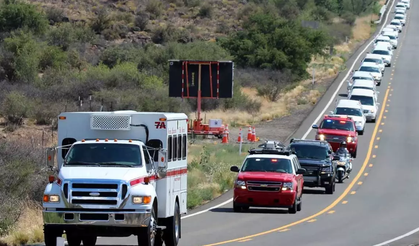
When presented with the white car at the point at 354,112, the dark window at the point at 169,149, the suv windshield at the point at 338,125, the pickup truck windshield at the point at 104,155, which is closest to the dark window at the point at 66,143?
the pickup truck windshield at the point at 104,155

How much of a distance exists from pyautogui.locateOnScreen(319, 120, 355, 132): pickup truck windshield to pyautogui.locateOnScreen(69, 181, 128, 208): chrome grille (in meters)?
28.0

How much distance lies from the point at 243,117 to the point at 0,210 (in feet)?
119

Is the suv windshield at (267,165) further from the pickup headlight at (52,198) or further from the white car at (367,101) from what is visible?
the white car at (367,101)

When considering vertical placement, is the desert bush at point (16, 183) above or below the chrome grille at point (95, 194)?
below

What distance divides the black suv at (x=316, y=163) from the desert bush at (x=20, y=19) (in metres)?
48.9

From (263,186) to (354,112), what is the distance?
24767 mm

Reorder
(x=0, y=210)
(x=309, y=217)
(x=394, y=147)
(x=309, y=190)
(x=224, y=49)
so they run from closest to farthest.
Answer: (x=0, y=210) < (x=309, y=217) < (x=309, y=190) < (x=394, y=147) < (x=224, y=49)

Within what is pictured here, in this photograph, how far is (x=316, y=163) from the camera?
30422 mm

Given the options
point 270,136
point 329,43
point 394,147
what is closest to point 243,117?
point 270,136

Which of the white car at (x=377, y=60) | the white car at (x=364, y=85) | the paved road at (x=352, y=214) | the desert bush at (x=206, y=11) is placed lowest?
the paved road at (x=352, y=214)

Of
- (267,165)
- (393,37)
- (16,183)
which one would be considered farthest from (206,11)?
(16,183)

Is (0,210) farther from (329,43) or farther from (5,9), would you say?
(329,43)

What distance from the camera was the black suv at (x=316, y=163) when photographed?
30.2 metres

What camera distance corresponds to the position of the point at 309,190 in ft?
107
